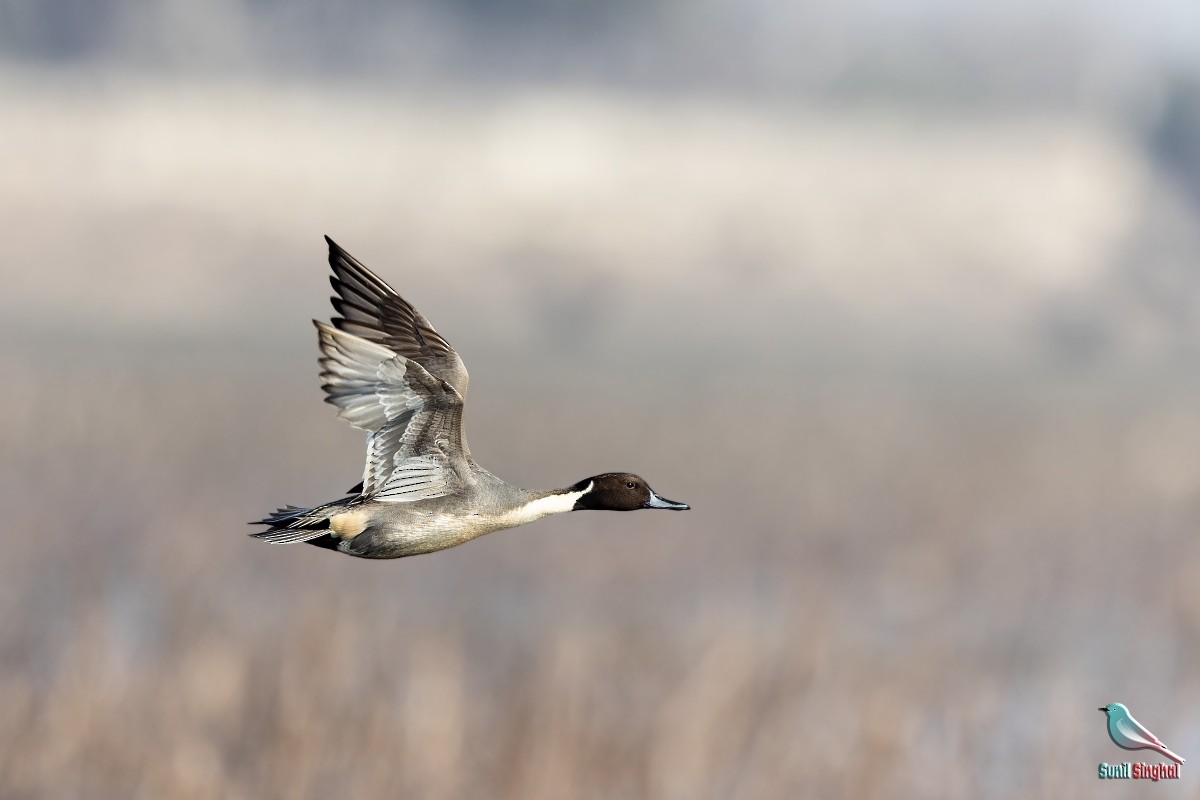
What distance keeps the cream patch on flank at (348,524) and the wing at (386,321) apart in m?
0.40

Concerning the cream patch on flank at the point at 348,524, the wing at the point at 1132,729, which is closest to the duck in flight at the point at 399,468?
the cream patch on flank at the point at 348,524

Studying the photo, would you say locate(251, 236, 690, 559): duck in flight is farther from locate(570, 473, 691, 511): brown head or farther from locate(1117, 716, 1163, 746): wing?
locate(1117, 716, 1163, 746): wing

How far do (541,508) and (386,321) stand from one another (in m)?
0.61

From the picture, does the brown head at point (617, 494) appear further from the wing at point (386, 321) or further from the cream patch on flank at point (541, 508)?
the wing at point (386, 321)

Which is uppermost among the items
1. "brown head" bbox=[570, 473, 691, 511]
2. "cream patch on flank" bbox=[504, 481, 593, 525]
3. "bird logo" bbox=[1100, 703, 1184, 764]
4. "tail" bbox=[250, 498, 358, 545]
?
"brown head" bbox=[570, 473, 691, 511]

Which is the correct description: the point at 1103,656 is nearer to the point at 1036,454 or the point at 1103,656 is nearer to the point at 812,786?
the point at 812,786

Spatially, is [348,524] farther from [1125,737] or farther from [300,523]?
[1125,737]

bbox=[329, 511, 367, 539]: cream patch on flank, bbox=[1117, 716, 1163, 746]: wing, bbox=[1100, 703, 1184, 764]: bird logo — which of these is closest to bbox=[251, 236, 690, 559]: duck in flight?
bbox=[329, 511, 367, 539]: cream patch on flank

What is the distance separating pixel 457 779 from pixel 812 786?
3.46m

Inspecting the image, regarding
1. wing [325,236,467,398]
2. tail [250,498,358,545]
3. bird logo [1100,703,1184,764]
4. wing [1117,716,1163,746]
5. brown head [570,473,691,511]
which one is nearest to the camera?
tail [250,498,358,545]

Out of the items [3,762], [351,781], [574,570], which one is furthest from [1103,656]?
[3,762]

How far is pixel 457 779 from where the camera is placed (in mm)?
13312

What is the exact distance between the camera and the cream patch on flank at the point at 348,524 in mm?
2168

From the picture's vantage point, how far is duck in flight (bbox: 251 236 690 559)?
2162 mm
